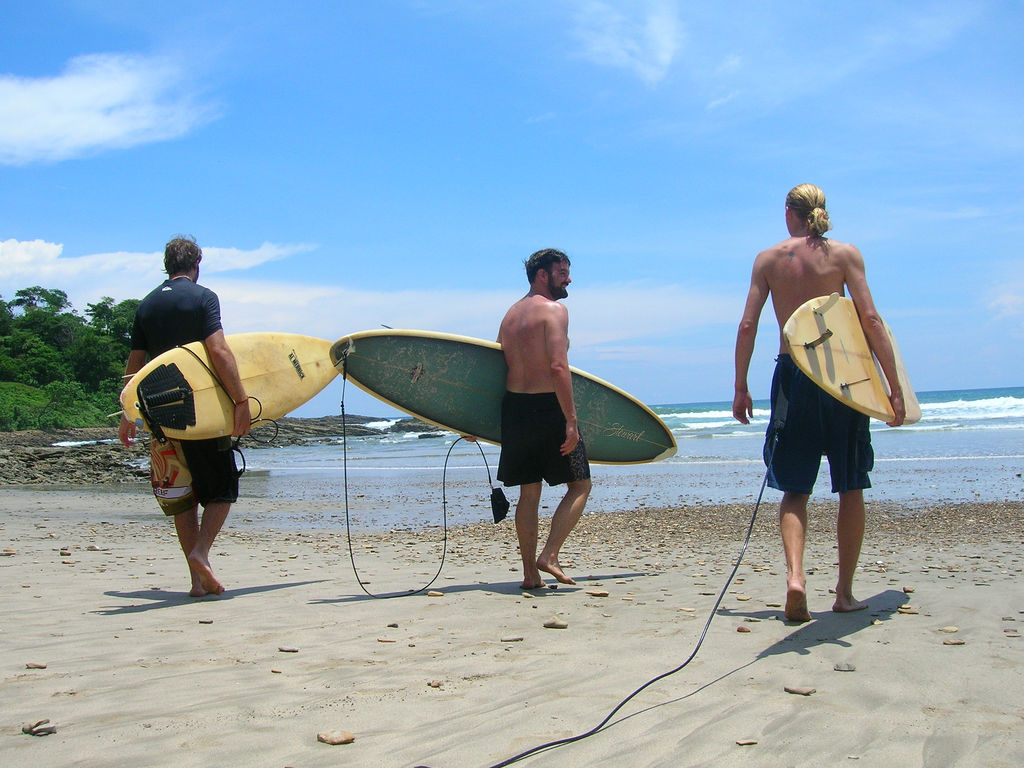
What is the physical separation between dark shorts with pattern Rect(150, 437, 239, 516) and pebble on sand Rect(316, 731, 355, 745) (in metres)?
2.08

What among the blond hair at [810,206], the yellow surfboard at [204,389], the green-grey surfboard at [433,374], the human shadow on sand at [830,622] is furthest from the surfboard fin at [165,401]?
the blond hair at [810,206]

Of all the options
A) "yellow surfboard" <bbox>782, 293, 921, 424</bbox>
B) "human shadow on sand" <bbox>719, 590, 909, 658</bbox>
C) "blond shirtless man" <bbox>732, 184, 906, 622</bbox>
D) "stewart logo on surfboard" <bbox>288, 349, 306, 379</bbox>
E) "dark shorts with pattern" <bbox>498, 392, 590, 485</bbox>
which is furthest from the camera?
"stewart logo on surfboard" <bbox>288, 349, 306, 379</bbox>

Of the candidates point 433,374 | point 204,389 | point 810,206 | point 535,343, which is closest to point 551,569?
point 535,343

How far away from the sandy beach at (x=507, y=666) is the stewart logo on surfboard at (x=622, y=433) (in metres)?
0.86

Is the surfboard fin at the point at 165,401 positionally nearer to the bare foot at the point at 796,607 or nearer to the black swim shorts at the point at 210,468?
the black swim shorts at the point at 210,468

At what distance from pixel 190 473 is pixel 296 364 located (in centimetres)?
96

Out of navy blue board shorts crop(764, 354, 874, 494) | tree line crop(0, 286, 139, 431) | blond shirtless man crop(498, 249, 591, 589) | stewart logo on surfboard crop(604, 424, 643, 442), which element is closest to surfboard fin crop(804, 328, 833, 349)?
navy blue board shorts crop(764, 354, 874, 494)

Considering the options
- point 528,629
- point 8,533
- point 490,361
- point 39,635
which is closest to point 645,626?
point 528,629

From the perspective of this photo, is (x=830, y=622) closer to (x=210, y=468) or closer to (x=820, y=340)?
(x=820, y=340)

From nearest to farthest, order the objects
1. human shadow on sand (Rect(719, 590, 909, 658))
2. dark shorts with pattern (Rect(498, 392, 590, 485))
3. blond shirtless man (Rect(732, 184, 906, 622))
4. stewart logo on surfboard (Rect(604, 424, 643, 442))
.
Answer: human shadow on sand (Rect(719, 590, 909, 658))
blond shirtless man (Rect(732, 184, 906, 622))
dark shorts with pattern (Rect(498, 392, 590, 485))
stewart logo on surfboard (Rect(604, 424, 643, 442))

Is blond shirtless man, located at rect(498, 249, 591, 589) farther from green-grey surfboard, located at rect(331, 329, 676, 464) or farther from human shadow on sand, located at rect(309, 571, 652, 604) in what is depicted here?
green-grey surfboard, located at rect(331, 329, 676, 464)

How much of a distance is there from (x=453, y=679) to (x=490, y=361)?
2.41 meters

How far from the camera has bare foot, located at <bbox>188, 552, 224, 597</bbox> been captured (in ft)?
12.9

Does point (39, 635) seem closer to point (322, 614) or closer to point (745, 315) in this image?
point (322, 614)
